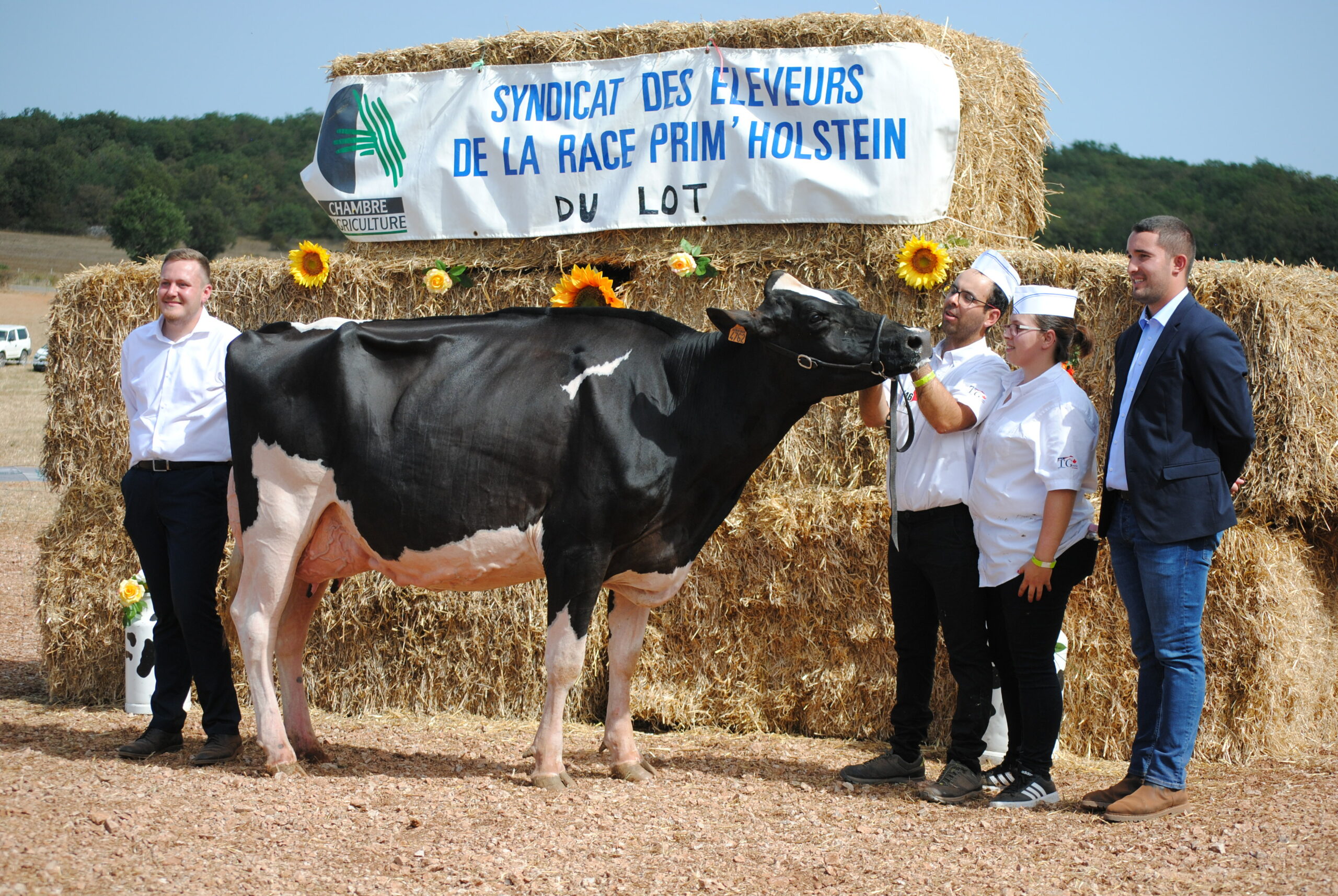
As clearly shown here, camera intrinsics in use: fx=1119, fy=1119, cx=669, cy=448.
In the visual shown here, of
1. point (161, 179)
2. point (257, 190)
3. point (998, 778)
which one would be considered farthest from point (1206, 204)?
point (161, 179)

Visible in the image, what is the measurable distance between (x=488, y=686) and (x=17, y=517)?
28.3ft

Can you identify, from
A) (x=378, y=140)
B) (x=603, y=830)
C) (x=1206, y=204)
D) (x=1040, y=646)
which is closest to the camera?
(x=603, y=830)

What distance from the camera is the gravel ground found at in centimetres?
367

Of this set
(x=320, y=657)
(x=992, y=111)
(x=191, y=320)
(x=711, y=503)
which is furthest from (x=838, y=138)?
(x=320, y=657)

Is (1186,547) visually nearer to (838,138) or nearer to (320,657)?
(838,138)

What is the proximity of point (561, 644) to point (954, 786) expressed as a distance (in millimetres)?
1765

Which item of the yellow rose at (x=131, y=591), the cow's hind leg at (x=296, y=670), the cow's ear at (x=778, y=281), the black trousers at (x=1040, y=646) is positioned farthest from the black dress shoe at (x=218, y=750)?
the black trousers at (x=1040, y=646)

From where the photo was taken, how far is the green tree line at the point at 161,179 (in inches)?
2062

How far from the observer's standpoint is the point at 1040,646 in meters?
4.47

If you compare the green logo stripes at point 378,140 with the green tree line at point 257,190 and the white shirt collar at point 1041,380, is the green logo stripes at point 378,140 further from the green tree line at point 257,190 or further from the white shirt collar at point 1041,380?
the green tree line at point 257,190

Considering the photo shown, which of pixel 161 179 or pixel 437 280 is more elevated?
pixel 161 179

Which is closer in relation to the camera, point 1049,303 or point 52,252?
point 1049,303

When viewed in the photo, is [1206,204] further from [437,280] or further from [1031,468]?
[1031,468]

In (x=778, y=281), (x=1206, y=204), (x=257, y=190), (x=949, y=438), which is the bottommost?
(x=949, y=438)
